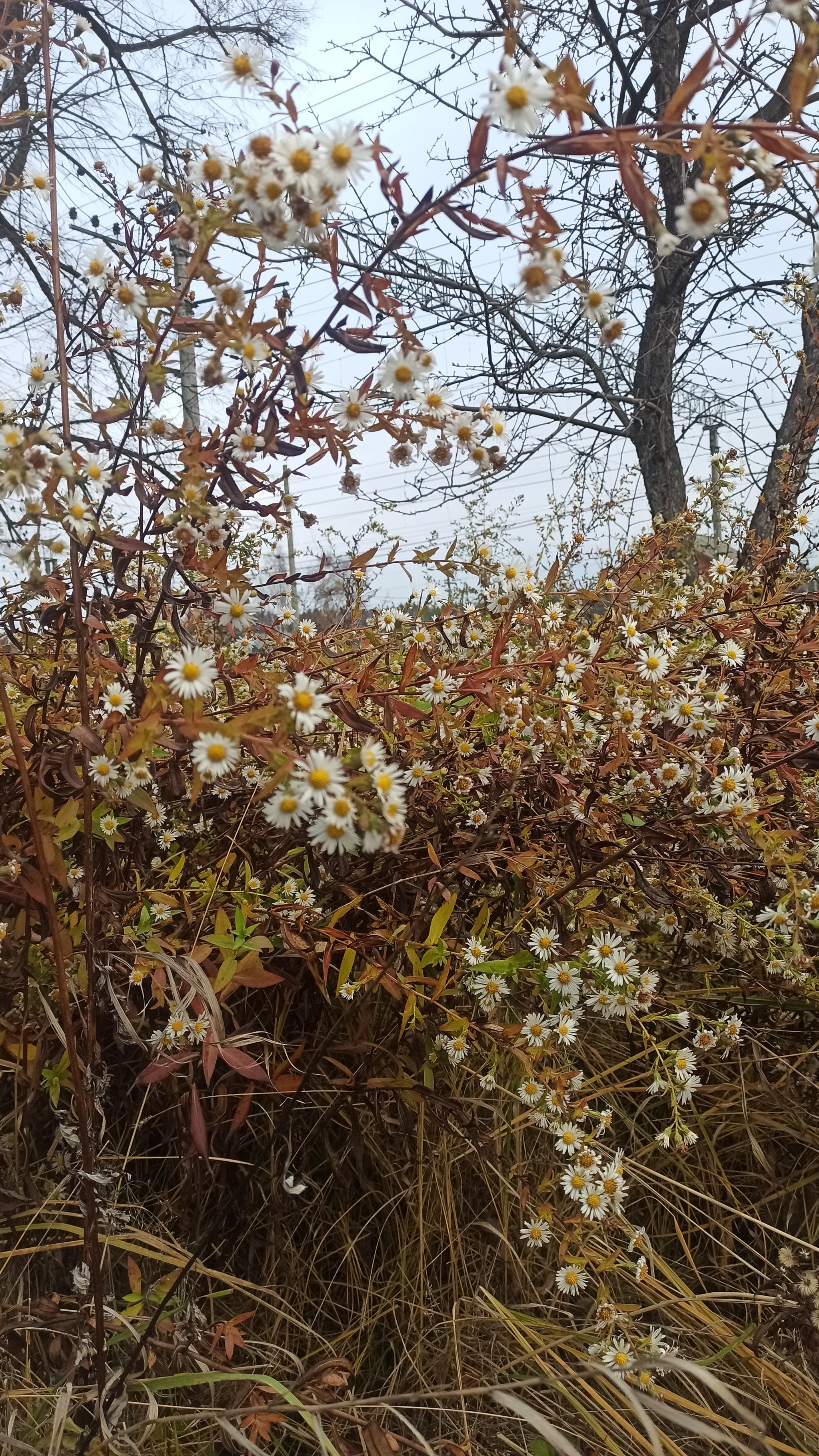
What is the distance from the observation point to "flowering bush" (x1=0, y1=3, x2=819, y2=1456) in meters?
0.69

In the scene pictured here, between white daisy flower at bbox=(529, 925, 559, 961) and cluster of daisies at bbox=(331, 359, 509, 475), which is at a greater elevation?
cluster of daisies at bbox=(331, 359, 509, 475)

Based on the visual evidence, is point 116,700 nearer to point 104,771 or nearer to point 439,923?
point 104,771

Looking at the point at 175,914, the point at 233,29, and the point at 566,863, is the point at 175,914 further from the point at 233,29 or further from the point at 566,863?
the point at 233,29

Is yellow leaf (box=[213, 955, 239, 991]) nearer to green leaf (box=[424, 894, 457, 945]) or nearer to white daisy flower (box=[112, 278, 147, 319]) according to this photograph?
green leaf (box=[424, 894, 457, 945])

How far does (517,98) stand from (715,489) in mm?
1519

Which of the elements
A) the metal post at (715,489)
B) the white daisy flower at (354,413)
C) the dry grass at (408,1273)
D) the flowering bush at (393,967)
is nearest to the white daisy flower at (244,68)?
the flowering bush at (393,967)

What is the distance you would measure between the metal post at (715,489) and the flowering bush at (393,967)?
0.87 meters

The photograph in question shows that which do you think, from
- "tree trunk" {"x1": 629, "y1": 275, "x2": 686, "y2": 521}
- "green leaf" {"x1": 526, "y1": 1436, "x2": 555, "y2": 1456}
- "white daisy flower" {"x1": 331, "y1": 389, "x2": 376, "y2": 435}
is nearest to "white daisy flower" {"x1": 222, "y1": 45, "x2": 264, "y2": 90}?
"white daisy flower" {"x1": 331, "y1": 389, "x2": 376, "y2": 435}

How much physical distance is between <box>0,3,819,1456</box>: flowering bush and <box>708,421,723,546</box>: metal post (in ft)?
2.85

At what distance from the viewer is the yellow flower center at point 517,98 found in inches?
18.4

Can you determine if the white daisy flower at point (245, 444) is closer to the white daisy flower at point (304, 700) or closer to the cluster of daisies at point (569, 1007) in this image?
the white daisy flower at point (304, 700)

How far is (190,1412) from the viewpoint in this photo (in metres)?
0.77

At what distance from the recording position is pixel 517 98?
1.54 ft

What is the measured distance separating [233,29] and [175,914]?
3897 millimetres
